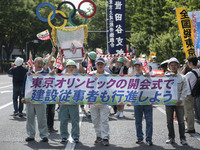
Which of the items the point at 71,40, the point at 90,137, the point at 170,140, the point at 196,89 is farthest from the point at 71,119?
the point at 71,40

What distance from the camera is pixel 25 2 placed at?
54719 millimetres

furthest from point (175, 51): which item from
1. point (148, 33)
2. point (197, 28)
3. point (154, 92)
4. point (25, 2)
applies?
point (25, 2)

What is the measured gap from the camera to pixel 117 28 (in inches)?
661

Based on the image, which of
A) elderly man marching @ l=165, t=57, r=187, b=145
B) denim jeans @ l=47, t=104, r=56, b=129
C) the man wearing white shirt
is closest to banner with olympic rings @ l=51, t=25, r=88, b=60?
denim jeans @ l=47, t=104, r=56, b=129

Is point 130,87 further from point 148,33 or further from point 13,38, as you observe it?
point 13,38

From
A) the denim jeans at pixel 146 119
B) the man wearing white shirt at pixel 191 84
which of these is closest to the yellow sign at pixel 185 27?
the man wearing white shirt at pixel 191 84

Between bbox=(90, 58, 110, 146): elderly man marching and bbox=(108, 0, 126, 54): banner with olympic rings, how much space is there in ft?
26.1

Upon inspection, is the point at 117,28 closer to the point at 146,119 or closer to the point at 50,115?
the point at 50,115

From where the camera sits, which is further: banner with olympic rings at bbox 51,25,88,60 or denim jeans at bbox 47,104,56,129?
banner with olympic rings at bbox 51,25,88,60

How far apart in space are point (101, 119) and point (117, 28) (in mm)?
9566

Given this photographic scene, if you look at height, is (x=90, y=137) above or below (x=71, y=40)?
below

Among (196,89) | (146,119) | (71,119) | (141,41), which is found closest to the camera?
(146,119)

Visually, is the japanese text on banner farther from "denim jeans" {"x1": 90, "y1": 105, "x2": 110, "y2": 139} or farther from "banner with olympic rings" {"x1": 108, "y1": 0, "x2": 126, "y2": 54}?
"banner with olympic rings" {"x1": 108, "y1": 0, "x2": 126, "y2": 54}

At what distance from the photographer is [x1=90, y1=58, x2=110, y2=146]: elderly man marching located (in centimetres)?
769
